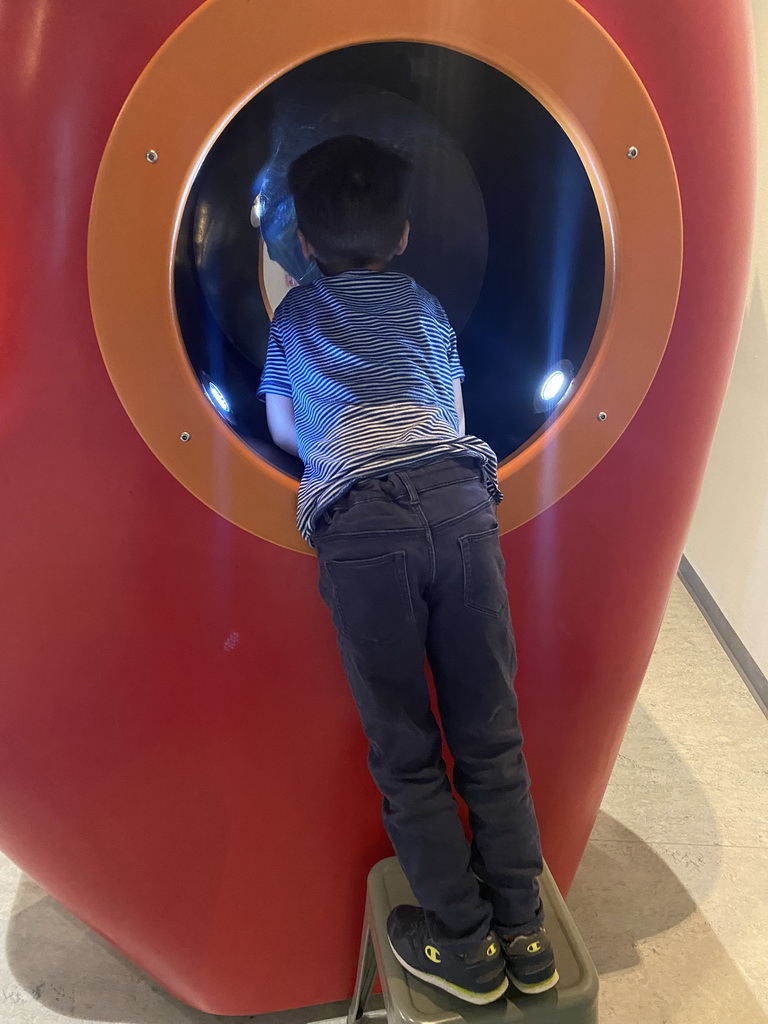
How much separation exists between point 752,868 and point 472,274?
111 centimetres

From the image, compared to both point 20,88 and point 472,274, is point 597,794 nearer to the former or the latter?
point 472,274

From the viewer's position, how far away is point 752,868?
1478 millimetres

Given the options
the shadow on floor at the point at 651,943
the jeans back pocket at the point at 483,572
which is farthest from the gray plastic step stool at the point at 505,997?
the jeans back pocket at the point at 483,572

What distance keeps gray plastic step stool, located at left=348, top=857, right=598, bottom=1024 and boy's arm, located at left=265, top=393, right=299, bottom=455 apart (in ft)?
1.84

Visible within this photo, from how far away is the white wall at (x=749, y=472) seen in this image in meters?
1.89

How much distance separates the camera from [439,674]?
0.92 metres

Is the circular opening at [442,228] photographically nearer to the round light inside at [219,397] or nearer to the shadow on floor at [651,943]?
Result: the round light inside at [219,397]

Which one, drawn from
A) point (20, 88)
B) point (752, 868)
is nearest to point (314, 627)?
point (20, 88)

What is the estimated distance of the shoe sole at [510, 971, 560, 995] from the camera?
940mm

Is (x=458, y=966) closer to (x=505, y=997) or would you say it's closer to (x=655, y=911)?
(x=505, y=997)

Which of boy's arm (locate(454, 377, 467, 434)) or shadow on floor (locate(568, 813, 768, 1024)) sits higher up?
boy's arm (locate(454, 377, 467, 434))

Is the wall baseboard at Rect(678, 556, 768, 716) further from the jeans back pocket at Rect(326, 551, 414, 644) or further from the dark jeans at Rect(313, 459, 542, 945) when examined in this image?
the jeans back pocket at Rect(326, 551, 414, 644)

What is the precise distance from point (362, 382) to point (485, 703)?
36 cm

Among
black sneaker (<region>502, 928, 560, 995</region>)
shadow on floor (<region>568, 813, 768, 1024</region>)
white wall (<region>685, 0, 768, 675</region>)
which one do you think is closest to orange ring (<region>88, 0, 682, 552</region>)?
black sneaker (<region>502, 928, 560, 995</region>)
